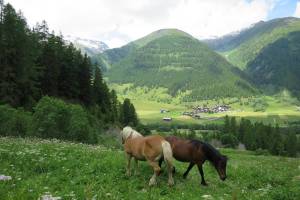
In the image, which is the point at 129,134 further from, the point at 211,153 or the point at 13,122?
the point at 13,122

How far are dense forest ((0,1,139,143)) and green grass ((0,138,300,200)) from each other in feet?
82.6

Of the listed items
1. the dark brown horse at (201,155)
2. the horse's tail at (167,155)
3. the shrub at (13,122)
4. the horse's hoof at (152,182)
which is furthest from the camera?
the shrub at (13,122)

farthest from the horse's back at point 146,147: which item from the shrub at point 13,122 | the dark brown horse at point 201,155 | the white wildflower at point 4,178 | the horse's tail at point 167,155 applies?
the shrub at point 13,122

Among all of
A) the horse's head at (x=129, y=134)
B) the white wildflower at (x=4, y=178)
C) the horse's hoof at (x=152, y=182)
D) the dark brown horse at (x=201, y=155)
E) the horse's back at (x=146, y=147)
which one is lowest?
the horse's hoof at (x=152, y=182)

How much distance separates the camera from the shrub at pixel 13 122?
43500 mm

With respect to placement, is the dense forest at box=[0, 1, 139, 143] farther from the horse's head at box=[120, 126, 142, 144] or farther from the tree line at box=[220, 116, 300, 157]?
the tree line at box=[220, 116, 300, 157]

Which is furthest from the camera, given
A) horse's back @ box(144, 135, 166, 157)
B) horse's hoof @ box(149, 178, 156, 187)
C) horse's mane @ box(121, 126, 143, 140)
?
horse's mane @ box(121, 126, 143, 140)

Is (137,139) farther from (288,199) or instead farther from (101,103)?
(101,103)

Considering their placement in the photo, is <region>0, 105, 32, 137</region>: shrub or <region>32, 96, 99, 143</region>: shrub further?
<region>32, 96, 99, 143</region>: shrub

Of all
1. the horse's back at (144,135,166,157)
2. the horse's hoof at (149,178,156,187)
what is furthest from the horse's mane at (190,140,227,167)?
the horse's hoof at (149,178,156,187)

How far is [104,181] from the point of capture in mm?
17266

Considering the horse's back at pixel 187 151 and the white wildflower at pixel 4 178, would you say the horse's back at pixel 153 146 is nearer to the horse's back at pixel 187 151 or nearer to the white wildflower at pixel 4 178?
the horse's back at pixel 187 151

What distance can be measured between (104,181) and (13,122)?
31.4 m

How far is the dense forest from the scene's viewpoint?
4762cm
